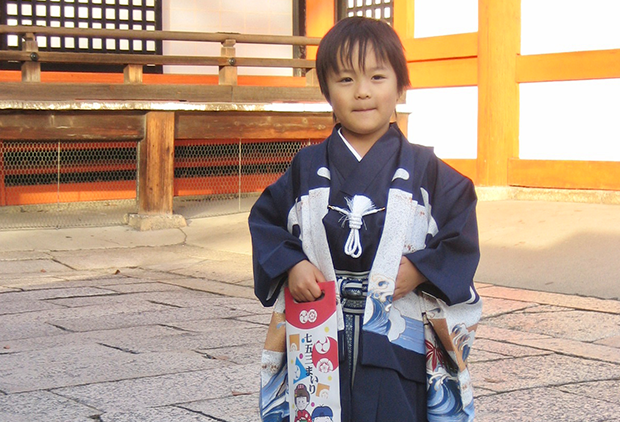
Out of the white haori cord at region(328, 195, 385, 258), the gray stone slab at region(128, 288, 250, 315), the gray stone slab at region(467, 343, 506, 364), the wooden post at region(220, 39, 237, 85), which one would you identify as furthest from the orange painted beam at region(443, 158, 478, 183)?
the white haori cord at region(328, 195, 385, 258)

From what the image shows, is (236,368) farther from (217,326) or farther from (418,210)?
(418,210)

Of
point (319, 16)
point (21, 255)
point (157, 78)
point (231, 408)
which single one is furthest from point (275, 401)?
point (319, 16)

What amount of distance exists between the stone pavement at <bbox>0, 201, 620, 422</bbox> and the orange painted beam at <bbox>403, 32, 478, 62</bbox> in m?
1.78

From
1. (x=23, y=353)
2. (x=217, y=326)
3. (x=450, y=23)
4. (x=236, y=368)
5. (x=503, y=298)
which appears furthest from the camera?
(x=450, y=23)

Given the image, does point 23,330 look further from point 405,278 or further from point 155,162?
point 155,162

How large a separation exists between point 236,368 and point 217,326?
3.16 ft

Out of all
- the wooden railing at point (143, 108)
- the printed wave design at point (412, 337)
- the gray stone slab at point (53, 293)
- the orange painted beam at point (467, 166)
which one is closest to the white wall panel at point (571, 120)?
the orange painted beam at point (467, 166)

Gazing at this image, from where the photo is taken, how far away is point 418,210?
205 cm

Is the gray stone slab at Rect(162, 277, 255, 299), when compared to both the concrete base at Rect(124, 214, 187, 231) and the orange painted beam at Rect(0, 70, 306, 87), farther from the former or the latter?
the orange painted beam at Rect(0, 70, 306, 87)

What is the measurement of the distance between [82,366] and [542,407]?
78.6 inches

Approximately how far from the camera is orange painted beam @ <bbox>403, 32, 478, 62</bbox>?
29.8 feet

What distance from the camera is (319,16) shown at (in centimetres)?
1121

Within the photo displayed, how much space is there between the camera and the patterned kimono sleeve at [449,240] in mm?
1997

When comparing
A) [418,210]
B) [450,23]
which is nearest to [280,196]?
[418,210]
